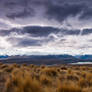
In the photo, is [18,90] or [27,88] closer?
[18,90]

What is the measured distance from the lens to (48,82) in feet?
33.1

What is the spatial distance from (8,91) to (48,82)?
3.05 metres

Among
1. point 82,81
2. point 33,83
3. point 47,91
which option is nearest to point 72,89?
point 47,91

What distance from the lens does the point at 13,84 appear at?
8523 millimetres

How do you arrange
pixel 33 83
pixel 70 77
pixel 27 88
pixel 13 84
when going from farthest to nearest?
pixel 70 77
pixel 13 84
pixel 33 83
pixel 27 88

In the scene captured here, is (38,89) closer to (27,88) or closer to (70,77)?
(27,88)

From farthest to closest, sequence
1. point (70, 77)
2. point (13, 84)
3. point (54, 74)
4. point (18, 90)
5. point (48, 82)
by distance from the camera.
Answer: point (54, 74) → point (70, 77) → point (48, 82) → point (13, 84) → point (18, 90)

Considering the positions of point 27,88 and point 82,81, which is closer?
point 27,88

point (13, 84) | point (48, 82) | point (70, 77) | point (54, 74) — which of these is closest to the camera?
point (13, 84)

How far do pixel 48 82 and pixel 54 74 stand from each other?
4.20 m

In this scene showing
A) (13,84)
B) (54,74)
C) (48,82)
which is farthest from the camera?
(54,74)

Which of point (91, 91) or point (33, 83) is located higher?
point (33, 83)

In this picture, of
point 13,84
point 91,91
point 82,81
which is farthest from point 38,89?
point 82,81

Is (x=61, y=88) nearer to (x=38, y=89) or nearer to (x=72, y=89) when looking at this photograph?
(x=72, y=89)
